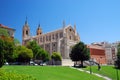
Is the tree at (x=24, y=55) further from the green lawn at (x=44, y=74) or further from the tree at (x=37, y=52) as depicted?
the green lawn at (x=44, y=74)

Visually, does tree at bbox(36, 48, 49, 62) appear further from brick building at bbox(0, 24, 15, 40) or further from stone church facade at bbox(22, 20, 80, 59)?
brick building at bbox(0, 24, 15, 40)

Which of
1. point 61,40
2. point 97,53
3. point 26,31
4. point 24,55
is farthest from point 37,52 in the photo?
point 26,31

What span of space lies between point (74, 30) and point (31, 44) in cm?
3229

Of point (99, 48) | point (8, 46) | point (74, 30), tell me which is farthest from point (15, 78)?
point (99, 48)

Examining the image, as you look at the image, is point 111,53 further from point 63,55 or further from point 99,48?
point 63,55

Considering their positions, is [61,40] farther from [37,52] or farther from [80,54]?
[80,54]

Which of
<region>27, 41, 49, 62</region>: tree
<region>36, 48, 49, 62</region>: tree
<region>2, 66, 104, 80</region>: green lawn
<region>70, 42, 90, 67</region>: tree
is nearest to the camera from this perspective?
<region>2, 66, 104, 80</region>: green lawn

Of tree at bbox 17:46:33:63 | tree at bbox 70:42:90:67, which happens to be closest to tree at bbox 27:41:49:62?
tree at bbox 17:46:33:63

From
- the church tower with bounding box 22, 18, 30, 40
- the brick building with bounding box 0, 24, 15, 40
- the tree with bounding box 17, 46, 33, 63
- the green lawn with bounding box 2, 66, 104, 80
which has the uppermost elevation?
the church tower with bounding box 22, 18, 30, 40

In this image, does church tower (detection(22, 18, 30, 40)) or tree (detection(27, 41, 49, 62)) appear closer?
tree (detection(27, 41, 49, 62))

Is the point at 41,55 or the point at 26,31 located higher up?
the point at 26,31

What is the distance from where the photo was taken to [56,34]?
9675 cm

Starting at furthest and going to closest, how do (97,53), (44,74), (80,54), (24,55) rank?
(97,53)
(24,55)
(80,54)
(44,74)

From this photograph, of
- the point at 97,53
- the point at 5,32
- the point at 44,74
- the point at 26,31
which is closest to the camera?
the point at 44,74
